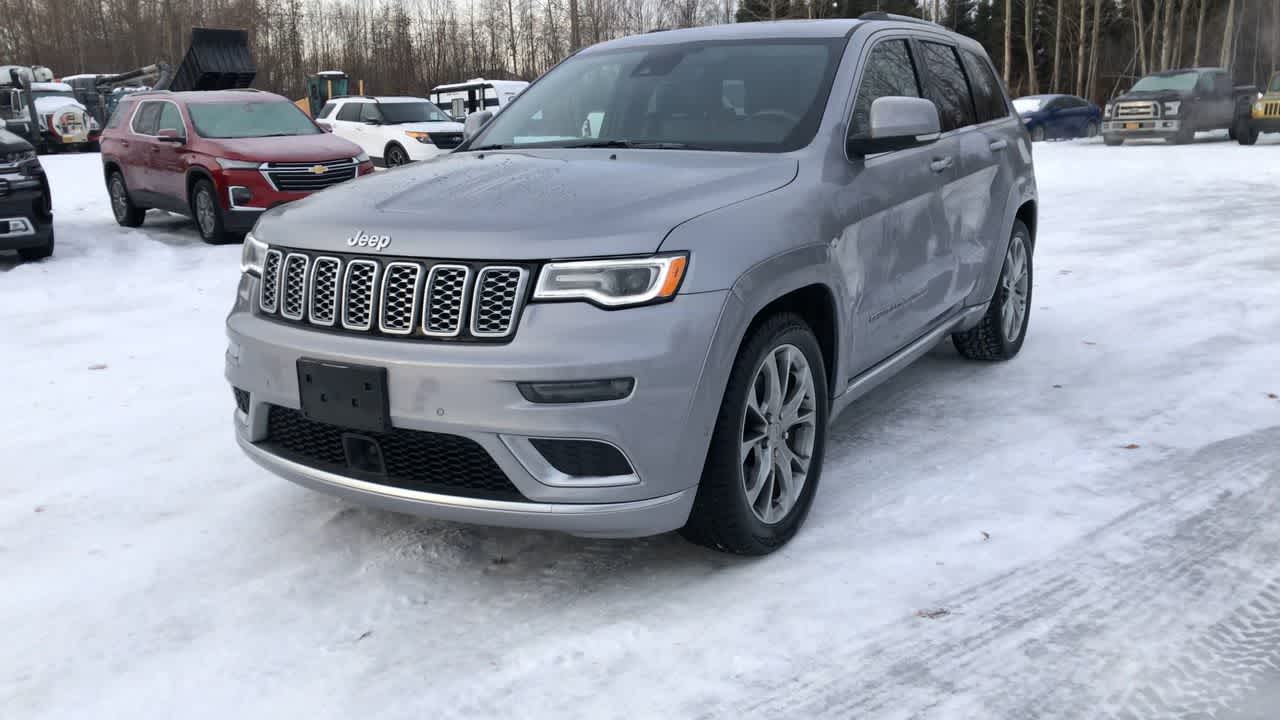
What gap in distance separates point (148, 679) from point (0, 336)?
18.4 ft

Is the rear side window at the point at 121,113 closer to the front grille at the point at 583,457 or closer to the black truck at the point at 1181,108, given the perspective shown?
the front grille at the point at 583,457

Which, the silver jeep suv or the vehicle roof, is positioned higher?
the vehicle roof

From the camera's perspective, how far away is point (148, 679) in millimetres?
2904

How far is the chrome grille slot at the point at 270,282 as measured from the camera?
136 inches

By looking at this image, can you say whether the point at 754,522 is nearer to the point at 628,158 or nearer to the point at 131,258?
the point at 628,158

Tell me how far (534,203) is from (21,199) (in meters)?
8.87

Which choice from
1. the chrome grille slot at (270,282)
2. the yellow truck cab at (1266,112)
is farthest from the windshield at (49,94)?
the chrome grille slot at (270,282)

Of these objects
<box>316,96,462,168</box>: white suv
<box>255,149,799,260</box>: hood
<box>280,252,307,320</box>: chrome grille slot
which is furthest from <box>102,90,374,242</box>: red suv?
<box>280,252,307,320</box>: chrome grille slot

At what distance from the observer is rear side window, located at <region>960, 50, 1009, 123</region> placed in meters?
5.68

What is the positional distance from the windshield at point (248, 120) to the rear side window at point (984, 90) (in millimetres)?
9305

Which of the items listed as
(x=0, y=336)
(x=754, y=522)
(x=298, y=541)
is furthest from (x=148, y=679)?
(x=0, y=336)

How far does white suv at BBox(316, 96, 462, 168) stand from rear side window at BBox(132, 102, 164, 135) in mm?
7599

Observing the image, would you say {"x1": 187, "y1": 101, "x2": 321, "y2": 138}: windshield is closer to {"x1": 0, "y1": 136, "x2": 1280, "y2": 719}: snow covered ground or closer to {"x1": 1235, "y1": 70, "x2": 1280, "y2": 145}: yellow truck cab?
{"x1": 0, "y1": 136, "x2": 1280, "y2": 719}: snow covered ground

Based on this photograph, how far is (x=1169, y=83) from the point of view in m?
24.8
